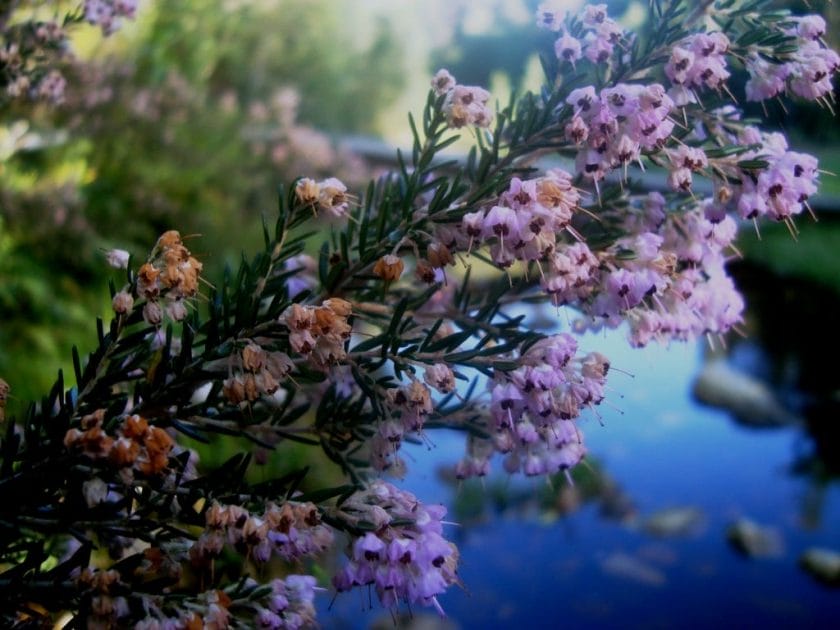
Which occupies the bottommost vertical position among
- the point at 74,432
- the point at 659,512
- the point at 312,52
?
the point at 74,432

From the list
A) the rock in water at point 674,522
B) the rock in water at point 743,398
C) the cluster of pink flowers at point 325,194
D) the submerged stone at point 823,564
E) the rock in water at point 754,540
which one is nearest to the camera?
the cluster of pink flowers at point 325,194

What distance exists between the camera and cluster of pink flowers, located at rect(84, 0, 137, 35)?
4.16 ft

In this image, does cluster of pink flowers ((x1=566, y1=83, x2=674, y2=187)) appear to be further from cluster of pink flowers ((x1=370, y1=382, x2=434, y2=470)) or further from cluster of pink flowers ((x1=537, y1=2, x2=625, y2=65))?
cluster of pink flowers ((x1=370, y1=382, x2=434, y2=470))

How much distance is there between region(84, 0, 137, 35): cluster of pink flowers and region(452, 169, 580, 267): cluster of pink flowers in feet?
2.79

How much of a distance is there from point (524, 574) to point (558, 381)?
9.91ft

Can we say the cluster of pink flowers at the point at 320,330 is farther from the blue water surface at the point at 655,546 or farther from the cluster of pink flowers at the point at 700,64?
the blue water surface at the point at 655,546

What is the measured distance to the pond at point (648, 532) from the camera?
131 inches

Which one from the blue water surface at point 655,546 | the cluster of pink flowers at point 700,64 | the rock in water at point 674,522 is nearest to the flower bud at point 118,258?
the cluster of pink flowers at point 700,64

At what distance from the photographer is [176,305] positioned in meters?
0.73

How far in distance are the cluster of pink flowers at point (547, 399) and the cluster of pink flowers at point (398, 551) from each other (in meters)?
0.13

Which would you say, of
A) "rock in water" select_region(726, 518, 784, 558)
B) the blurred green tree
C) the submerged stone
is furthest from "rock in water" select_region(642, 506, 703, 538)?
the blurred green tree

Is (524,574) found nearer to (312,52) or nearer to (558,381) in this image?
(558,381)

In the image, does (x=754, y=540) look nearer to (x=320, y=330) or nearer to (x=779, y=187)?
(x=779, y=187)

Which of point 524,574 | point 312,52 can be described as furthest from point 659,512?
point 312,52
